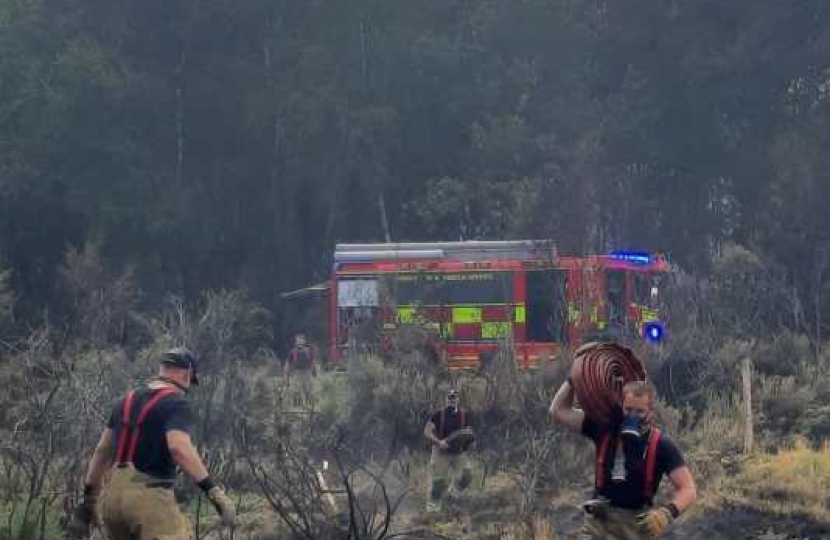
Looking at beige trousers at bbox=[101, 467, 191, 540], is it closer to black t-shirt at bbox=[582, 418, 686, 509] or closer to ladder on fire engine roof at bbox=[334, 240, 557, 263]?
black t-shirt at bbox=[582, 418, 686, 509]

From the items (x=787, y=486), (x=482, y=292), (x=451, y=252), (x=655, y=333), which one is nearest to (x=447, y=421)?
(x=787, y=486)

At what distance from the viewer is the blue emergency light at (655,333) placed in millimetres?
17438

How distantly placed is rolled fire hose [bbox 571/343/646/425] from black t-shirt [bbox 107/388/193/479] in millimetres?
2007

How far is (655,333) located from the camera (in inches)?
689

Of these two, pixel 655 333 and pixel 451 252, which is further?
pixel 451 252

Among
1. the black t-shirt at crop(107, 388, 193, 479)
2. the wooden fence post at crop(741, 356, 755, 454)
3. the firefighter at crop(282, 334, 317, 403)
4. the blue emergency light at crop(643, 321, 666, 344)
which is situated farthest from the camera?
the firefighter at crop(282, 334, 317, 403)

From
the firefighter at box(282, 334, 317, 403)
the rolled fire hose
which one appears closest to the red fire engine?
the firefighter at box(282, 334, 317, 403)

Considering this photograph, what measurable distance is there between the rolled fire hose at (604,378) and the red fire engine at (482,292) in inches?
497

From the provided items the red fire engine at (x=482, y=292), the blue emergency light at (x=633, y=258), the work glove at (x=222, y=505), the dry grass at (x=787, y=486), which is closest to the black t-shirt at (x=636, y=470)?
the work glove at (x=222, y=505)

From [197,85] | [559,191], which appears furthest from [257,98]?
[559,191]

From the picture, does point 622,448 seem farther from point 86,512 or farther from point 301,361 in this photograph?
point 301,361

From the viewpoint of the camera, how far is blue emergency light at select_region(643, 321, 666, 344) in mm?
17438

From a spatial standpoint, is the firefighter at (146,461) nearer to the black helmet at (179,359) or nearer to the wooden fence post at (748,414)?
the black helmet at (179,359)

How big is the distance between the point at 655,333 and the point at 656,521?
11796 millimetres
